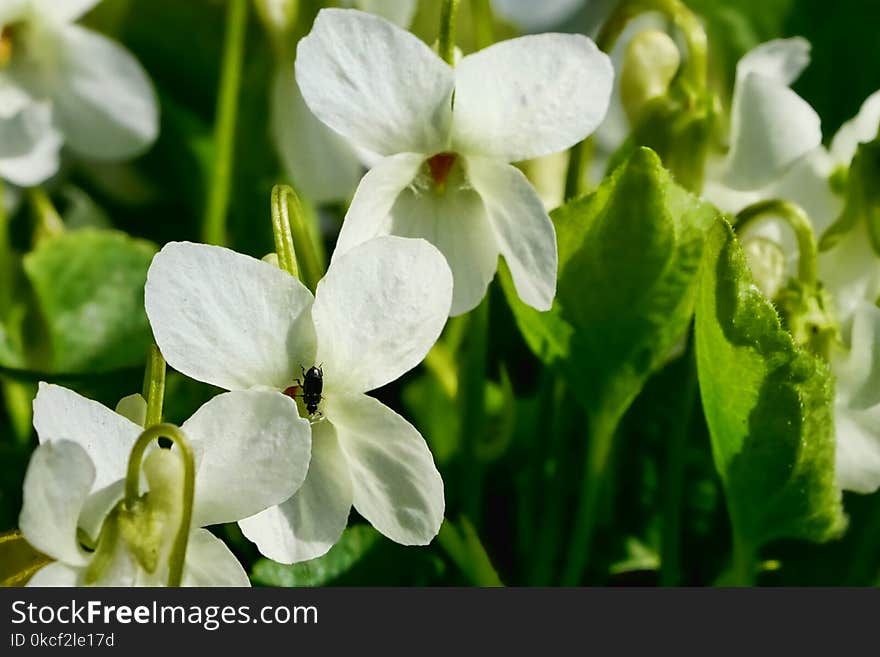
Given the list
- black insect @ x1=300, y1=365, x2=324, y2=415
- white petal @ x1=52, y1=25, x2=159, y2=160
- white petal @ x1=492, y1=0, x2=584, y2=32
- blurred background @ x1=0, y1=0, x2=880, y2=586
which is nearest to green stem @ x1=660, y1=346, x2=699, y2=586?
blurred background @ x1=0, y1=0, x2=880, y2=586

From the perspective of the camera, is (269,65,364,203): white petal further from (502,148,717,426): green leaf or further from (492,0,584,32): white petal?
(492,0,584,32): white petal

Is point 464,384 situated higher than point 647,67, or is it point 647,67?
point 647,67

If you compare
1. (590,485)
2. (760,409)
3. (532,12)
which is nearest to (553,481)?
(590,485)

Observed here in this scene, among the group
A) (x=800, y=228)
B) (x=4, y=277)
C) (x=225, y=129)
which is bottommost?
(x=4, y=277)

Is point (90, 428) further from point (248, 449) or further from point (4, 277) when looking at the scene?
point (4, 277)

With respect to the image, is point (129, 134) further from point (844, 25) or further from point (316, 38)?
point (844, 25)

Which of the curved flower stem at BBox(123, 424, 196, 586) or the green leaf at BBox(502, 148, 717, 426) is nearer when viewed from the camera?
the curved flower stem at BBox(123, 424, 196, 586)
